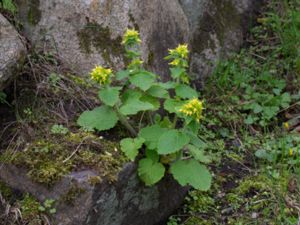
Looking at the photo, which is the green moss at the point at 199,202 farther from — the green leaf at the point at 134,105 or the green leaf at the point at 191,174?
the green leaf at the point at 134,105

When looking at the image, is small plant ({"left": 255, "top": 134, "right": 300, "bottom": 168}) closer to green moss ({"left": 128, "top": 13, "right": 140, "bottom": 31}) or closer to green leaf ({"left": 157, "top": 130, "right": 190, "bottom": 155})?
green leaf ({"left": 157, "top": 130, "right": 190, "bottom": 155})

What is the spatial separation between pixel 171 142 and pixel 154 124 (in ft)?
Answer: 1.09

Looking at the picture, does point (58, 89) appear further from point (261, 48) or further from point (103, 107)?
point (261, 48)

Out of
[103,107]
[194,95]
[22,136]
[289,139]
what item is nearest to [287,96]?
[289,139]

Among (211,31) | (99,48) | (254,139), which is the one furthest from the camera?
(211,31)

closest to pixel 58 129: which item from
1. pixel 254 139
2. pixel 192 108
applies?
pixel 192 108

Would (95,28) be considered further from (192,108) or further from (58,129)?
(192,108)

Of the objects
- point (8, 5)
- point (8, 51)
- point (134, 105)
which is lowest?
point (134, 105)

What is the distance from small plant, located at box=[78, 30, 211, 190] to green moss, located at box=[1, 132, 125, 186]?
0.34 ft

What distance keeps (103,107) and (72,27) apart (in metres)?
0.84

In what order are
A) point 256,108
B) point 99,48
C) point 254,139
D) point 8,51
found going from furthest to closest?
point 256,108, point 254,139, point 99,48, point 8,51

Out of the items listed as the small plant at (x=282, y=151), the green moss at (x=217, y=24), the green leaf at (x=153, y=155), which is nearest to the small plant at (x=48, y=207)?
the green leaf at (x=153, y=155)

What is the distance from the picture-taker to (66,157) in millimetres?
3070

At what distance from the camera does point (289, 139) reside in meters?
4.07
